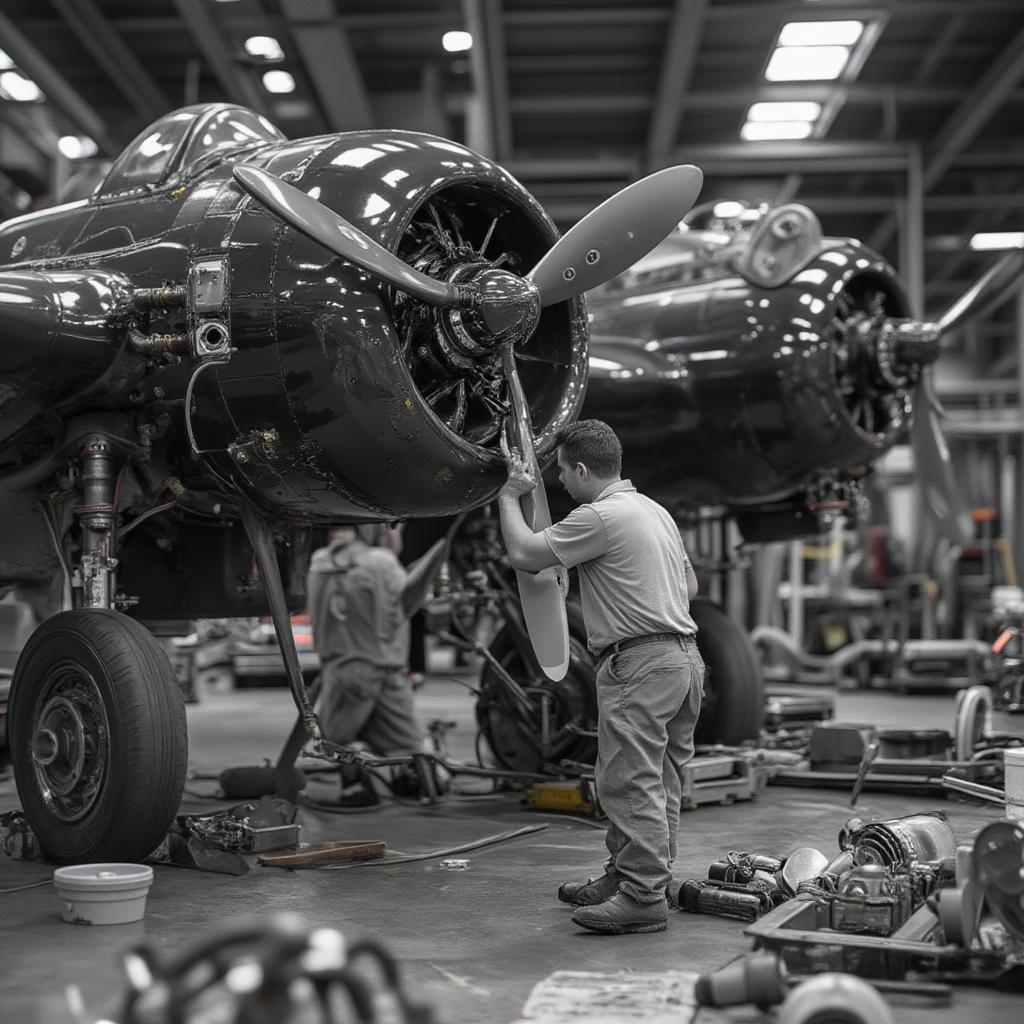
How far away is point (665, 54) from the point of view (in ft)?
47.1

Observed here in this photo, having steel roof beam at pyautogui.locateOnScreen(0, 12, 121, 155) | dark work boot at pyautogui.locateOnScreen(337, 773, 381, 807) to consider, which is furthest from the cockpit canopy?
steel roof beam at pyautogui.locateOnScreen(0, 12, 121, 155)

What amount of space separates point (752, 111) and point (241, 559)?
1146 cm

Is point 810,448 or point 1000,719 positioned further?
point 1000,719

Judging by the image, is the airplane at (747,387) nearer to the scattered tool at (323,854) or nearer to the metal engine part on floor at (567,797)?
the metal engine part on floor at (567,797)

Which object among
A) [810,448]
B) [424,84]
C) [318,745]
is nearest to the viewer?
[318,745]

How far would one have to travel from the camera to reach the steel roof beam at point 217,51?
41.9 ft

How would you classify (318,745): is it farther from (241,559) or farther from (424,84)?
(424,84)

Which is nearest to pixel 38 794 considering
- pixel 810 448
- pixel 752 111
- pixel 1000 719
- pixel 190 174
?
pixel 190 174

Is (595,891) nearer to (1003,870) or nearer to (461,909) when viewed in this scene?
(461,909)

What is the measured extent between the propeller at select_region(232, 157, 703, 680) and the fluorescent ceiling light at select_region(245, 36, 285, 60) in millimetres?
9722

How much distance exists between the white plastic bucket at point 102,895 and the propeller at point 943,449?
617 centimetres

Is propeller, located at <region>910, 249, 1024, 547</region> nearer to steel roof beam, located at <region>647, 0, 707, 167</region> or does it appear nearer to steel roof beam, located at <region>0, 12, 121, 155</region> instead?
steel roof beam, located at <region>647, 0, 707, 167</region>

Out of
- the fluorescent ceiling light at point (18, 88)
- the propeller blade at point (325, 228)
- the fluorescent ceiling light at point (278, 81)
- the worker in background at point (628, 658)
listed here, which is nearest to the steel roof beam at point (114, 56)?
the fluorescent ceiling light at point (18, 88)

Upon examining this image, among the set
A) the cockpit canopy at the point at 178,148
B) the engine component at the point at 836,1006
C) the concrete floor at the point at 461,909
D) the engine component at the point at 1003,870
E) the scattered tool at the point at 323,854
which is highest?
the cockpit canopy at the point at 178,148
